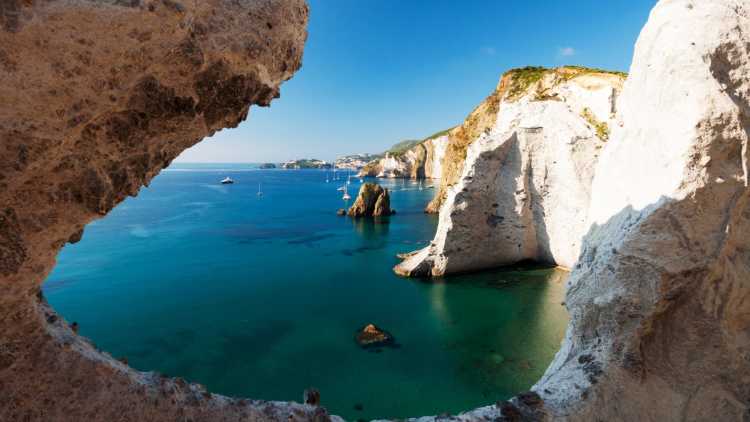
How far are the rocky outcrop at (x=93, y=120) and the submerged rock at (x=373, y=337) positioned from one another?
39.1 ft

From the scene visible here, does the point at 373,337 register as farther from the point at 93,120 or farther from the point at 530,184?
the point at 93,120

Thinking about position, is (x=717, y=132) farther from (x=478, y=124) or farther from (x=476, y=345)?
(x=478, y=124)

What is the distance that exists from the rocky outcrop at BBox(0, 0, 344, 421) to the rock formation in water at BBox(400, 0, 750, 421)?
5.40 m

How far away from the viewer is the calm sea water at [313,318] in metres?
12.6

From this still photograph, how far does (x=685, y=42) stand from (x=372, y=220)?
129 feet

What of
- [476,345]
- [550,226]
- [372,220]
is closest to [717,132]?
[476,345]

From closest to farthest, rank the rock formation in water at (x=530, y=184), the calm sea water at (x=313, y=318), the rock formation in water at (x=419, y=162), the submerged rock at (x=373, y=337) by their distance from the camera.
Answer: the calm sea water at (x=313, y=318)
the submerged rock at (x=373, y=337)
the rock formation in water at (x=530, y=184)
the rock formation in water at (x=419, y=162)

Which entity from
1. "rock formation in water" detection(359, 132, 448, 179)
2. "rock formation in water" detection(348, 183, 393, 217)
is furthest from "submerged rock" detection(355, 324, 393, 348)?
"rock formation in water" detection(359, 132, 448, 179)

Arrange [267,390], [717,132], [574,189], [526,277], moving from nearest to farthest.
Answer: [717,132] < [267,390] < [574,189] < [526,277]

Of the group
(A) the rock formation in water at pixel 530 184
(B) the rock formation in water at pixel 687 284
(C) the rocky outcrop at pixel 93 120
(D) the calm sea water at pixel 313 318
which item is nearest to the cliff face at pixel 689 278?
(B) the rock formation in water at pixel 687 284

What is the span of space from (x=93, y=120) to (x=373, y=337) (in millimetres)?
14412

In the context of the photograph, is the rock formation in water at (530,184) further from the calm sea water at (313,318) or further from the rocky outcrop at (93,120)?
the rocky outcrop at (93,120)

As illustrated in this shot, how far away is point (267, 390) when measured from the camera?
488 inches

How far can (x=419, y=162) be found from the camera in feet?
382
